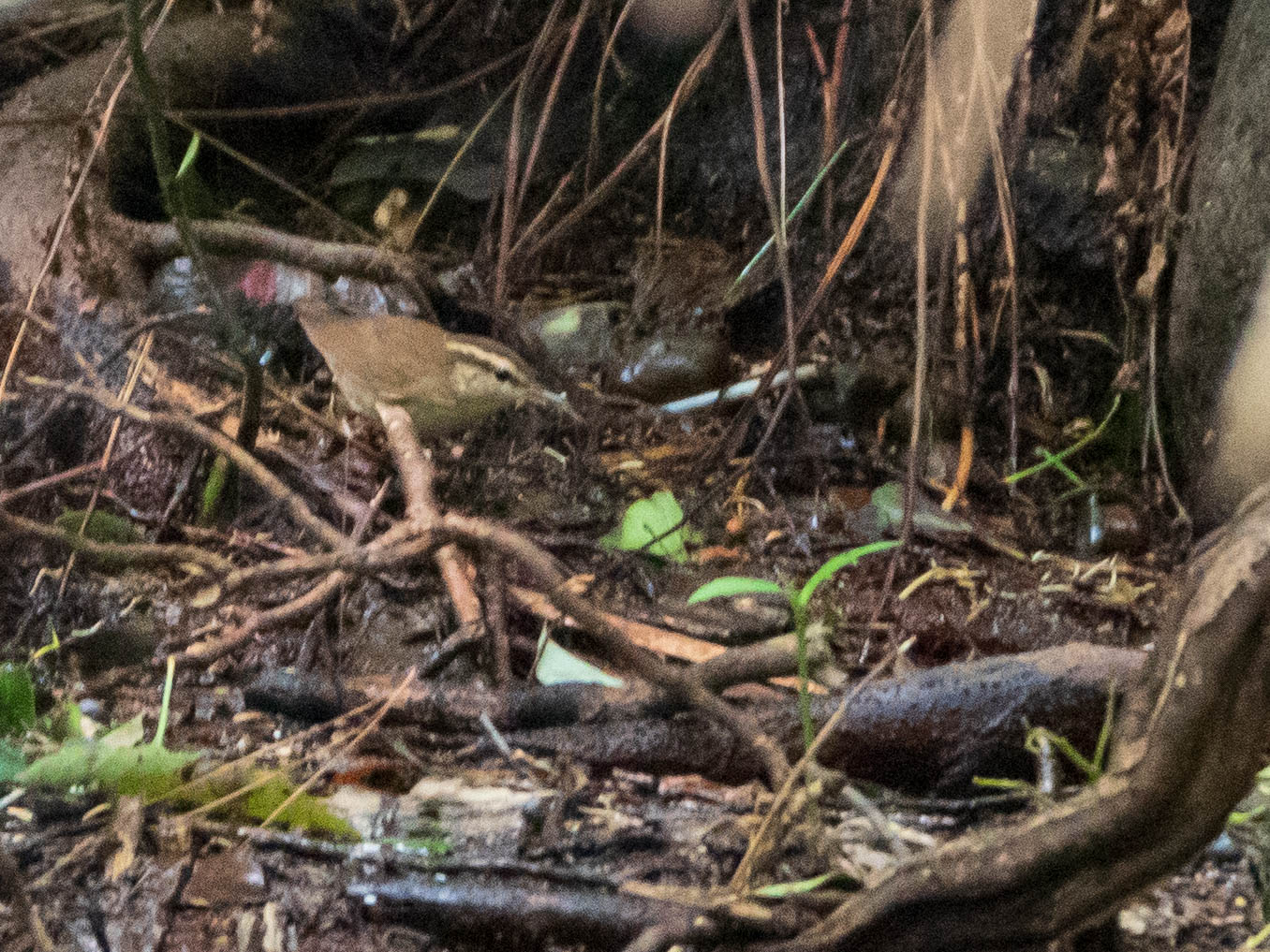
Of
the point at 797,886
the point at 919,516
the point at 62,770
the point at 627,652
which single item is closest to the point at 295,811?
the point at 62,770

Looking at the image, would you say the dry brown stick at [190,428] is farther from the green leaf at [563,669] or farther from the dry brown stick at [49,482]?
the green leaf at [563,669]

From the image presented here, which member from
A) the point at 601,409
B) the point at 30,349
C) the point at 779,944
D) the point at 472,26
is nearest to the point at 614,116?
the point at 472,26

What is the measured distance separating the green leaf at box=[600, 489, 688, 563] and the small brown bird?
0.90 m

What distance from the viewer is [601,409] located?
15.0ft

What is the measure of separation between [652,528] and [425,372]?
1257 millimetres

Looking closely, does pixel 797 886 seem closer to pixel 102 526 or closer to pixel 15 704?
pixel 15 704

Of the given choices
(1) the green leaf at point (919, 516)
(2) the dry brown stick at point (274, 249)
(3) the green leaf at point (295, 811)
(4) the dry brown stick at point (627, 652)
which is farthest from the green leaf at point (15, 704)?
(1) the green leaf at point (919, 516)

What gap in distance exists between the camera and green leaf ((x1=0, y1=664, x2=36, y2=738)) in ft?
7.35

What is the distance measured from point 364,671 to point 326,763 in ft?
1.91

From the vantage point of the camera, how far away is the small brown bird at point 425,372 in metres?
3.89

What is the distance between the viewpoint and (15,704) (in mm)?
2256

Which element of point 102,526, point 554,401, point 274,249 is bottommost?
point 102,526

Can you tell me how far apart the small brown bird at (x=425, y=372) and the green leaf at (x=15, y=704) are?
70.9 inches

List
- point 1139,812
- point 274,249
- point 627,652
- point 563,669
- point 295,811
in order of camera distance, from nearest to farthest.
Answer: point 1139,812, point 295,811, point 627,652, point 563,669, point 274,249
